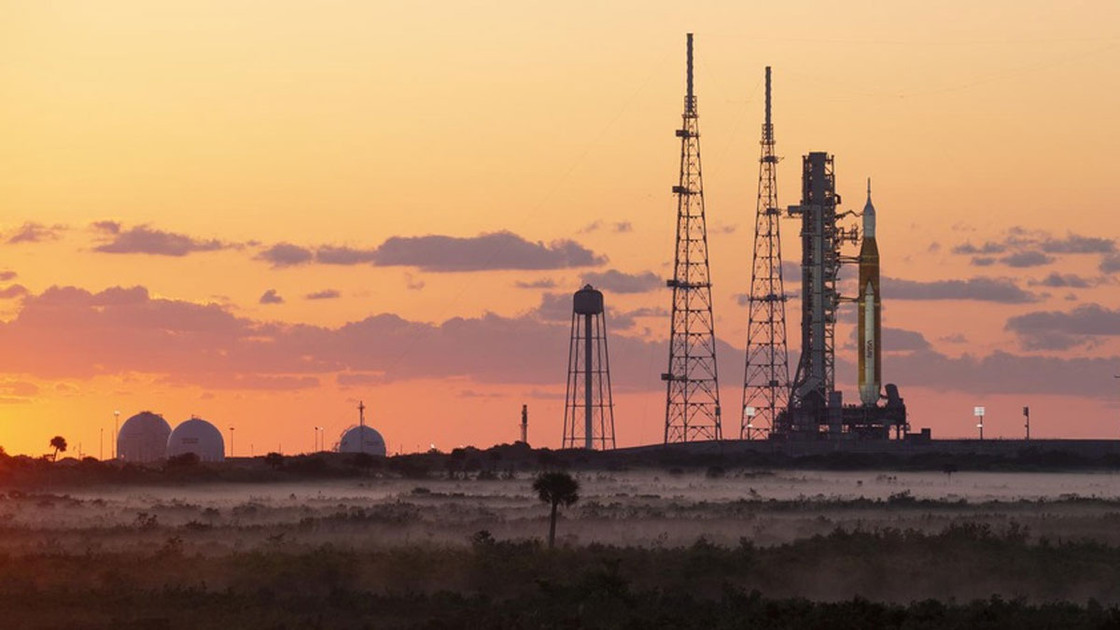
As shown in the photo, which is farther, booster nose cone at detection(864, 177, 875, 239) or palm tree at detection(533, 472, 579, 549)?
booster nose cone at detection(864, 177, 875, 239)

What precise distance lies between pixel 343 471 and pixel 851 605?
414 feet

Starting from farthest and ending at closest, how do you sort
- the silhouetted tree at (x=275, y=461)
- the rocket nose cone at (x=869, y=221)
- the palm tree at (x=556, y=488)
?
the rocket nose cone at (x=869, y=221) < the silhouetted tree at (x=275, y=461) < the palm tree at (x=556, y=488)

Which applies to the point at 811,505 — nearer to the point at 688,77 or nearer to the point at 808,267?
the point at 688,77

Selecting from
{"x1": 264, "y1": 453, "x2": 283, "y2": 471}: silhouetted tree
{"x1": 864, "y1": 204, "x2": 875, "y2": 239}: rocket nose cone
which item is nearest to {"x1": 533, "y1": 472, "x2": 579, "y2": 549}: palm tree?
{"x1": 264, "y1": 453, "x2": 283, "y2": 471}: silhouetted tree

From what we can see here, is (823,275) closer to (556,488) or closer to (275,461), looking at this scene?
(275,461)

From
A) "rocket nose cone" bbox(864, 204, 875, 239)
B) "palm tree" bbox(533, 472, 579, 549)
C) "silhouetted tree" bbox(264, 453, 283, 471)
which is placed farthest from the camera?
"rocket nose cone" bbox(864, 204, 875, 239)

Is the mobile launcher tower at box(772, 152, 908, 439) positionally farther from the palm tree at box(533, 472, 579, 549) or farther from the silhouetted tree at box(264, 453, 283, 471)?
the palm tree at box(533, 472, 579, 549)

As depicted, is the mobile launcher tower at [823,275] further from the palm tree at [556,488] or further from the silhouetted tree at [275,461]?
the palm tree at [556,488]

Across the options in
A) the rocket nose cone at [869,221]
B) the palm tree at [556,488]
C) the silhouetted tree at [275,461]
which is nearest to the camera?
the palm tree at [556,488]

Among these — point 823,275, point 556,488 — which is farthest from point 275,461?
point 556,488

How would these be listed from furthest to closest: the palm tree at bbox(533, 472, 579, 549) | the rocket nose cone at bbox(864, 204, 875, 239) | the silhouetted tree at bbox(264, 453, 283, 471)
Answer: the rocket nose cone at bbox(864, 204, 875, 239), the silhouetted tree at bbox(264, 453, 283, 471), the palm tree at bbox(533, 472, 579, 549)

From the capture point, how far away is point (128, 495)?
13362 cm

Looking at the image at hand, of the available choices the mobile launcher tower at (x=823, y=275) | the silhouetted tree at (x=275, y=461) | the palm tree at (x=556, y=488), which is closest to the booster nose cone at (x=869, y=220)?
the mobile launcher tower at (x=823, y=275)

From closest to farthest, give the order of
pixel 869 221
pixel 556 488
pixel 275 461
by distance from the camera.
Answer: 1. pixel 556 488
2. pixel 275 461
3. pixel 869 221
